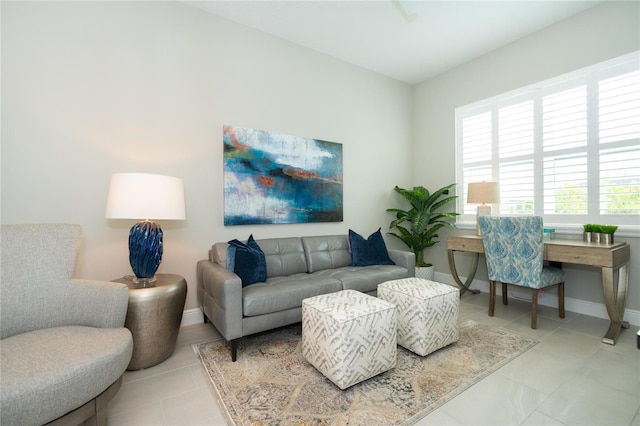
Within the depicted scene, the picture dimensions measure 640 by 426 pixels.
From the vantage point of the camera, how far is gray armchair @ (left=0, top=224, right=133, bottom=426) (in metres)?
1.07

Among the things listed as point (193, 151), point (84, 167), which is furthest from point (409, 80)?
point (84, 167)

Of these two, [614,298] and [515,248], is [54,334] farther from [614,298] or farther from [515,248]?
[614,298]

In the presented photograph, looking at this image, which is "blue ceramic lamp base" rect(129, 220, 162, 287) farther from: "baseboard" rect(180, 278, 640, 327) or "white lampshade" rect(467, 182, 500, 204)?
"white lampshade" rect(467, 182, 500, 204)

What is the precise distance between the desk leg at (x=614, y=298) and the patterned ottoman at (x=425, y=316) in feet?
4.23

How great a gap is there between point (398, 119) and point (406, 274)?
2.55 m

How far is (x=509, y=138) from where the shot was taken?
142 inches

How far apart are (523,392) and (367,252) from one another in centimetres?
183

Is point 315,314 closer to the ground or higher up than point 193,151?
closer to the ground

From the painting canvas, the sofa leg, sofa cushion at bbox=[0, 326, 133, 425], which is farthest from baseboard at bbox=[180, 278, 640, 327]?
sofa cushion at bbox=[0, 326, 133, 425]

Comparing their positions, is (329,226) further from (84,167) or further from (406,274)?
(84,167)

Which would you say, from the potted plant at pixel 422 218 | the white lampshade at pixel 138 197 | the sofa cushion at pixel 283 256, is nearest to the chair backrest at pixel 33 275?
the white lampshade at pixel 138 197

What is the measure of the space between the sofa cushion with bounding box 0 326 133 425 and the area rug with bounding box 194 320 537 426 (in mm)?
654

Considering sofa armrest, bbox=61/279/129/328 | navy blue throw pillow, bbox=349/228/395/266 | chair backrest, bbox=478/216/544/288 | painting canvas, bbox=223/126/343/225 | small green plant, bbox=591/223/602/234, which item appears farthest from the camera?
navy blue throw pillow, bbox=349/228/395/266

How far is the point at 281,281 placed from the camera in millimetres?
2551
